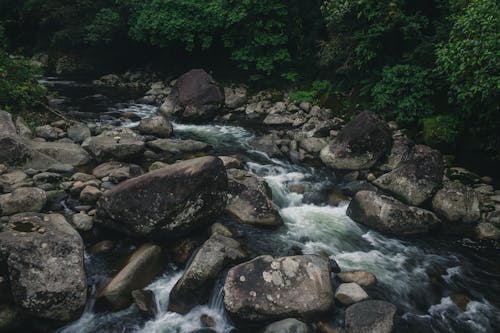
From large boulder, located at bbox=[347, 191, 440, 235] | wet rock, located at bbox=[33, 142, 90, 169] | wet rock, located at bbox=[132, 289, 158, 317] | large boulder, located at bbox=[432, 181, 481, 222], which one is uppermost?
large boulder, located at bbox=[432, 181, 481, 222]

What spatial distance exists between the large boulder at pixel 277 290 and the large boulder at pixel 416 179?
3.89 m

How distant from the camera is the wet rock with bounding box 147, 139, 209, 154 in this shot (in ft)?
34.8

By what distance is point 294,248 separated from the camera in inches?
281

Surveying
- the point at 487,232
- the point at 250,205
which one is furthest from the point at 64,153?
the point at 487,232

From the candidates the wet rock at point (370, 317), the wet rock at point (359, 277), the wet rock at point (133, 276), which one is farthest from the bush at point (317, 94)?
the wet rock at point (370, 317)

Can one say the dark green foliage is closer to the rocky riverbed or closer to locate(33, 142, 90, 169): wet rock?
the rocky riverbed

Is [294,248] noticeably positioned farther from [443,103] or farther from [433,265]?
[443,103]

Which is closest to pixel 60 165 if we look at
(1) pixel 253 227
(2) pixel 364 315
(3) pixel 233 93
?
(1) pixel 253 227

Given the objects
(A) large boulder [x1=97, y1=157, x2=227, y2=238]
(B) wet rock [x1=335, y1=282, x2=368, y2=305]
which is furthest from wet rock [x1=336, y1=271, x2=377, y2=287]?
(A) large boulder [x1=97, y1=157, x2=227, y2=238]

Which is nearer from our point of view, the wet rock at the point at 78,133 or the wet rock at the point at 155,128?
the wet rock at the point at 78,133

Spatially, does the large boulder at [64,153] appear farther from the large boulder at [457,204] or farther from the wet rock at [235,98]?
the large boulder at [457,204]

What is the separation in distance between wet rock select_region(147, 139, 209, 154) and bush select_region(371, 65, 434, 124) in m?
6.30

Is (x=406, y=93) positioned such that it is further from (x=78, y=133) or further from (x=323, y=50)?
(x=78, y=133)

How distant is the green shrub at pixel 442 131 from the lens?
1051 cm
